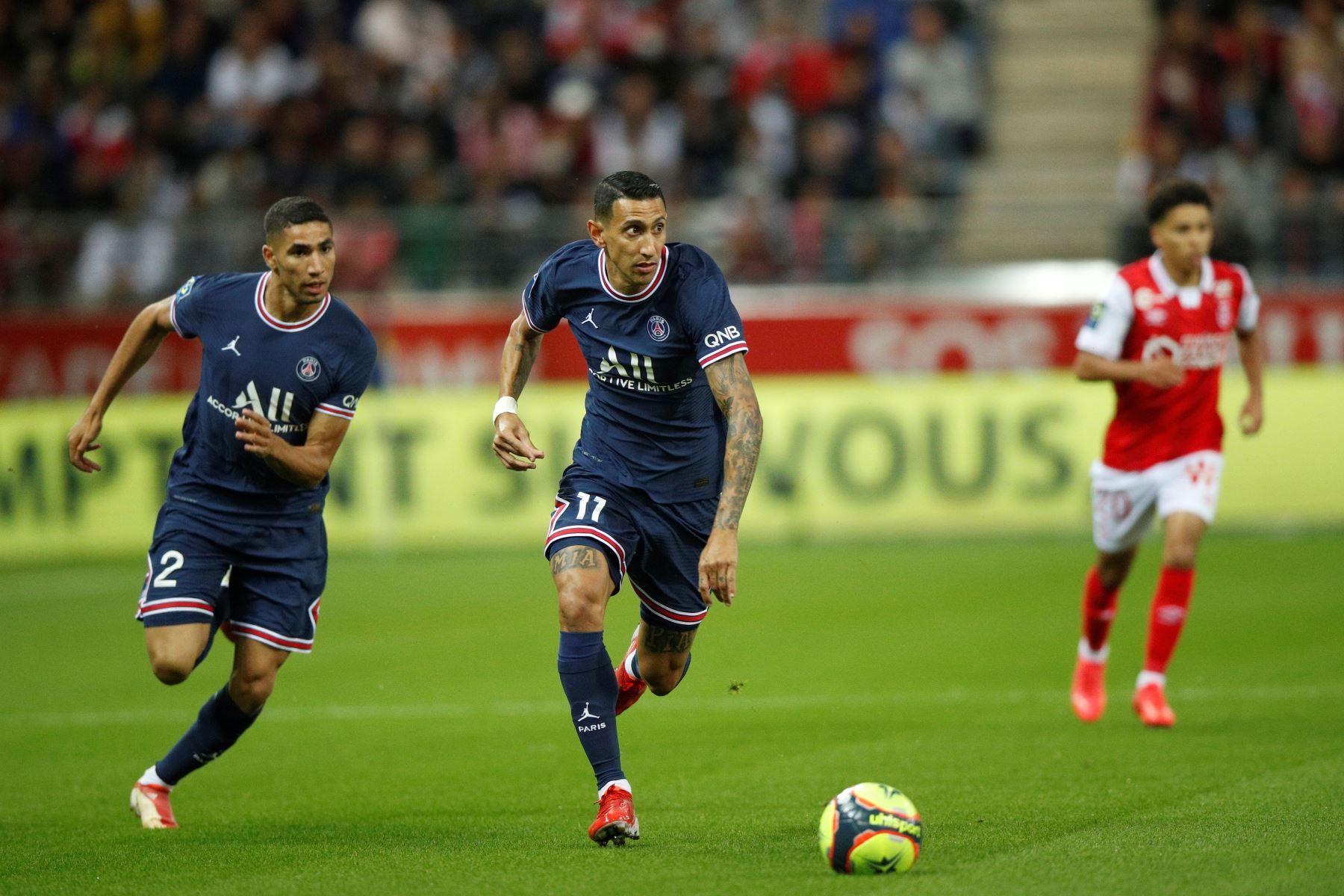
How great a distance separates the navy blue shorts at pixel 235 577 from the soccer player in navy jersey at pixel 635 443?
1.05 metres

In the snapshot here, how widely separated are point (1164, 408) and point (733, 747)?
267cm

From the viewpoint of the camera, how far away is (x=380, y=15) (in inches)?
A: 874

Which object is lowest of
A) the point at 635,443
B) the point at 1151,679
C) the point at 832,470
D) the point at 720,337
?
the point at 832,470

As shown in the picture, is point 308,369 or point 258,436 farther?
point 308,369

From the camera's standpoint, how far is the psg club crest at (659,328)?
646cm

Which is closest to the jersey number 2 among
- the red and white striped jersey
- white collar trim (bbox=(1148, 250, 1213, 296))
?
the red and white striped jersey

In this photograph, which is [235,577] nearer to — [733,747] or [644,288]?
[644,288]

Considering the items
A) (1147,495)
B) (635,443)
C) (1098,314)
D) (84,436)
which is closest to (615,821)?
(635,443)

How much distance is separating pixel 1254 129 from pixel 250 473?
15.0m

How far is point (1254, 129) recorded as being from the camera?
19156mm

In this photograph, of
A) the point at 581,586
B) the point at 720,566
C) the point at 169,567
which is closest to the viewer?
the point at 720,566

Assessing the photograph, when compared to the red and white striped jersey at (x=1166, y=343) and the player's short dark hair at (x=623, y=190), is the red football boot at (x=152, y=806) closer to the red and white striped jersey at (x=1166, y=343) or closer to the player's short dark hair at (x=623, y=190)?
the player's short dark hair at (x=623, y=190)

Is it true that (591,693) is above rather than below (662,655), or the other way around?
above

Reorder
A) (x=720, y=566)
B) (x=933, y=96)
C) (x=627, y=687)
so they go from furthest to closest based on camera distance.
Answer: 1. (x=933, y=96)
2. (x=627, y=687)
3. (x=720, y=566)
